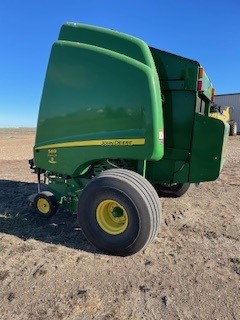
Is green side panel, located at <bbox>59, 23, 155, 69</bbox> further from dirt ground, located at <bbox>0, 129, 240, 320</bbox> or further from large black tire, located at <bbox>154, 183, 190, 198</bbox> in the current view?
large black tire, located at <bbox>154, 183, 190, 198</bbox>

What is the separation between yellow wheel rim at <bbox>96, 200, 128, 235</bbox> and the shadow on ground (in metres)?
0.32

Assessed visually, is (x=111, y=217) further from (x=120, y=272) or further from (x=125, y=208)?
(x=120, y=272)

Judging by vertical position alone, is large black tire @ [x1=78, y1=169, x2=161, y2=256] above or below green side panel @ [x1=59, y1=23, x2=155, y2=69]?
below

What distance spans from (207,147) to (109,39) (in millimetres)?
1921

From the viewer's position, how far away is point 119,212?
13.5 feet

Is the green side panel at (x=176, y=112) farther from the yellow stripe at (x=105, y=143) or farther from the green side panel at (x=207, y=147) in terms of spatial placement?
the yellow stripe at (x=105, y=143)

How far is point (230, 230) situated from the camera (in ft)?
15.7

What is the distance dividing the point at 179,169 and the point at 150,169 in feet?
1.36

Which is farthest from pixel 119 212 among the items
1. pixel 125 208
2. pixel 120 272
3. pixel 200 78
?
pixel 200 78

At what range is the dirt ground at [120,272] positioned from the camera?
2.90 metres

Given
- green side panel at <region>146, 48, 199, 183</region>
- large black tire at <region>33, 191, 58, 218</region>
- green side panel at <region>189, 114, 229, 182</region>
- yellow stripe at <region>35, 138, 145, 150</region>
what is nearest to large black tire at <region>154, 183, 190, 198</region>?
green side panel at <region>146, 48, 199, 183</region>

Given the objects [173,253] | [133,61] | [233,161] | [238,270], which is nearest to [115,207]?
[173,253]

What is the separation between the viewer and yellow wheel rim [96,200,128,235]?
13.3 feet

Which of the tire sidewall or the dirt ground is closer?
the dirt ground
